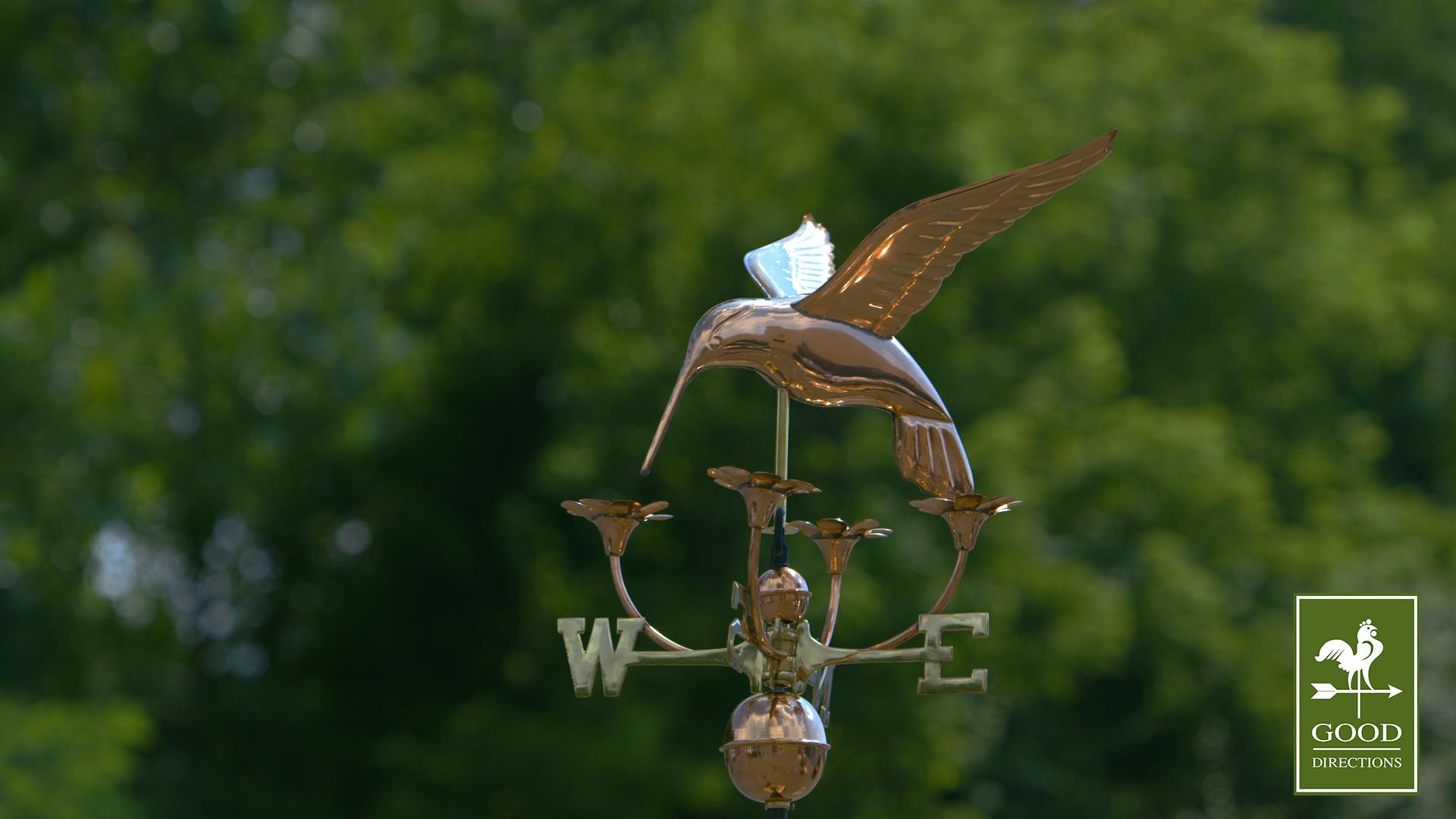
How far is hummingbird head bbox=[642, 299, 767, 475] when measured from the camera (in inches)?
104

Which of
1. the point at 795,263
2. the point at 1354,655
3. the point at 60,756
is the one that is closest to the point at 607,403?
the point at 60,756

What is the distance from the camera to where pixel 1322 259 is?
11.4 metres

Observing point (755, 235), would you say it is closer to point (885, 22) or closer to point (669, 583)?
point (669, 583)

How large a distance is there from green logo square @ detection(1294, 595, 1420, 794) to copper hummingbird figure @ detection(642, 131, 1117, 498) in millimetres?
4106

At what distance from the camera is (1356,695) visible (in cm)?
676

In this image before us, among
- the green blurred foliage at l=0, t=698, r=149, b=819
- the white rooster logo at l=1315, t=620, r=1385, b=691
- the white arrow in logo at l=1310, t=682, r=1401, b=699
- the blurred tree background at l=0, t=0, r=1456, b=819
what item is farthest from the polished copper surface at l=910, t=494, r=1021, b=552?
the green blurred foliage at l=0, t=698, r=149, b=819

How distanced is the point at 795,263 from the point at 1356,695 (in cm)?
435

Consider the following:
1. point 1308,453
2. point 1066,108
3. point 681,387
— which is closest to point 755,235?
point 1066,108

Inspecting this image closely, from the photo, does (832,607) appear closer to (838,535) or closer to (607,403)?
(838,535)

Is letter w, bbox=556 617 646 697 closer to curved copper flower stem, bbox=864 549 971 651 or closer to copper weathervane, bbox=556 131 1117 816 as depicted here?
copper weathervane, bbox=556 131 1117 816

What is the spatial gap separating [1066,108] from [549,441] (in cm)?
337

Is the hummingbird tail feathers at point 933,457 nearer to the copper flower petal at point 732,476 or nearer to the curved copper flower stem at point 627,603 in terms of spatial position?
the copper flower petal at point 732,476

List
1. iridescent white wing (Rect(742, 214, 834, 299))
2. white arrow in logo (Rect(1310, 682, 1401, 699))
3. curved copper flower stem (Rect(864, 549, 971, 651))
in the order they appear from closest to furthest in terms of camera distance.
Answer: curved copper flower stem (Rect(864, 549, 971, 651))
iridescent white wing (Rect(742, 214, 834, 299))
white arrow in logo (Rect(1310, 682, 1401, 699))

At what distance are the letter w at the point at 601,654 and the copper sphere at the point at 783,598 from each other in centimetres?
26
